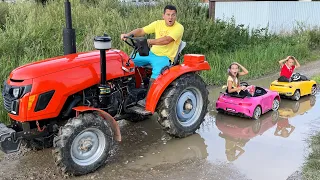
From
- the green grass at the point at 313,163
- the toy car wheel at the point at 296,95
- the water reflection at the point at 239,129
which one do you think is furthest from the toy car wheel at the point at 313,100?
the green grass at the point at 313,163

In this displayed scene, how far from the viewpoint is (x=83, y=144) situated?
4.17 m

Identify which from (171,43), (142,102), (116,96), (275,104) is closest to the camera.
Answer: (116,96)

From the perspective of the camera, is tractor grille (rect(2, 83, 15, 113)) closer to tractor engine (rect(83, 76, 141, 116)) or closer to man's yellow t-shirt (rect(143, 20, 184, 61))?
tractor engine (rect(83, 76, 141, 116))

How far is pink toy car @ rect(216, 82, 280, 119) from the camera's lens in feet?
19.8

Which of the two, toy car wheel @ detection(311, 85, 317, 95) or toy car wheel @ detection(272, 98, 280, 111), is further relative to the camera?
toy car wheel @ detection(311, 85, 317, 95)

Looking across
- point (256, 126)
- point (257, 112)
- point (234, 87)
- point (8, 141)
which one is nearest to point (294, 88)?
point (257, 112)

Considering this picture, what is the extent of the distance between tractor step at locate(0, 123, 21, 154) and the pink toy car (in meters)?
3.57

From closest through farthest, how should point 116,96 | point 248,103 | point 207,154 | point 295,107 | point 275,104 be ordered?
point 116,96
point 207,154
point 248,103
point 275,104
point 295,107

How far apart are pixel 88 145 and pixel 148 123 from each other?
1.93m

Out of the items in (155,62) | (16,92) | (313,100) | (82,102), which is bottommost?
(313,100)

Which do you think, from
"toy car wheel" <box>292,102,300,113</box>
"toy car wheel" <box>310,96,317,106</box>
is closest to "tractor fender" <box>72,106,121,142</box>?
"toy car wheel" <box>292,102,300,113</box>

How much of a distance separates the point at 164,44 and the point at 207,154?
163 cm

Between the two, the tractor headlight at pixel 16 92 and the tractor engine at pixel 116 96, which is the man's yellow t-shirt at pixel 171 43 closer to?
the tractor engine at pixel 116 96

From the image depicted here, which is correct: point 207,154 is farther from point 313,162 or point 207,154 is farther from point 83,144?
point 83,144
